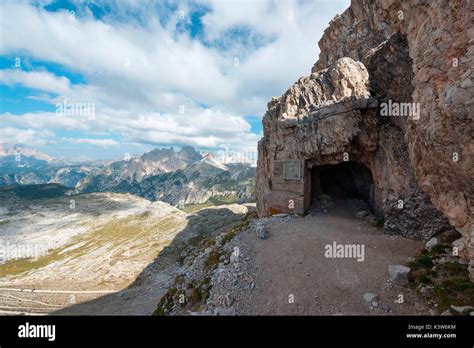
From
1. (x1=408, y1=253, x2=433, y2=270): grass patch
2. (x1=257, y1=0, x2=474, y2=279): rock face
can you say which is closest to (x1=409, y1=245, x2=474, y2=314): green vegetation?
(x1=408, y1=253, x2=433, y2=270): grass patch

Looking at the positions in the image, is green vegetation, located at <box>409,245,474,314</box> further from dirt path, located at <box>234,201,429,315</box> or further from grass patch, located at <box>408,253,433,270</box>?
dirt path, located at <box>234,201,429,315</box>

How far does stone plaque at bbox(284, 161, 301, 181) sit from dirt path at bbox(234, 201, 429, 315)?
5.77m

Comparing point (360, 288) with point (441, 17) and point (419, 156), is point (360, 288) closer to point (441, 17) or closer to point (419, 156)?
point (419, 156)

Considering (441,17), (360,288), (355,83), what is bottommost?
(360,288)

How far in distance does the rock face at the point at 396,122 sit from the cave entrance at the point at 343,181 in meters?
1.50

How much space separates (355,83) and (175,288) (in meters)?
26.0

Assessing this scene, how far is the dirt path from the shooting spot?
468 inches

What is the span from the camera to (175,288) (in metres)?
20.9

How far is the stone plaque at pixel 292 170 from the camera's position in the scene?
2621 cm

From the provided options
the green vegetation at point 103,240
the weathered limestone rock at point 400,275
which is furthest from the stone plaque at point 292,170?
the green vegetation at point 103,240

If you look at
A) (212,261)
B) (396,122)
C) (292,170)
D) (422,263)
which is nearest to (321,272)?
(422,263)

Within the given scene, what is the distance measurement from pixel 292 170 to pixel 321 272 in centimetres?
1353

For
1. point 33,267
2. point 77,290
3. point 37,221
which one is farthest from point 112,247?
point 37,221

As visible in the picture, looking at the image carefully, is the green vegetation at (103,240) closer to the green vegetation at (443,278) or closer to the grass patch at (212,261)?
the grass patch at (212,261)
